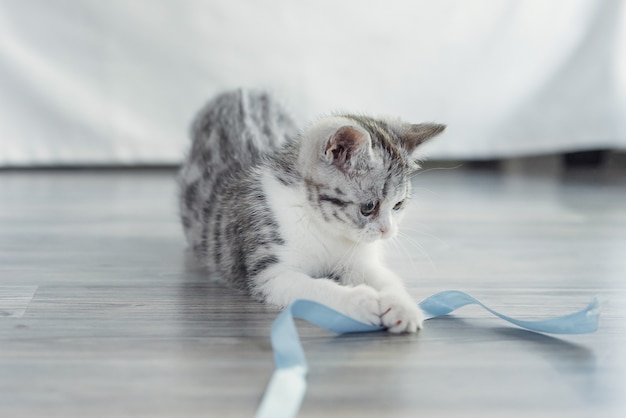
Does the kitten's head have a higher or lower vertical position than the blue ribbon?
higher

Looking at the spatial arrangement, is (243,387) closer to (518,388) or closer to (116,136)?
(518,388)

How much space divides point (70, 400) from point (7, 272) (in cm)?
91

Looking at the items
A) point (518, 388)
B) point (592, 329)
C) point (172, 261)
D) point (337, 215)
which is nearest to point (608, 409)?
point (518, 388)

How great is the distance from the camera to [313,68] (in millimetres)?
4250

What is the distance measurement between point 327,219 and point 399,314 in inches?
12.3

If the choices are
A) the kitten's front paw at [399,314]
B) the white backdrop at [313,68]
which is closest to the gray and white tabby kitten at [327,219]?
the kitten's front paw at [399,314]

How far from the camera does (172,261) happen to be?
7.27 ft

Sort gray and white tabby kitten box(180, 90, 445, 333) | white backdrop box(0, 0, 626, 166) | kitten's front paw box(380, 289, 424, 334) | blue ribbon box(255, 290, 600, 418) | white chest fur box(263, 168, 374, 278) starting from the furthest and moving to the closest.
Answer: white backdrop box(0, 0, 626, 166), white chest fur box(263, 168, 374, 278), gray and white tabby kitten box(180, 90, 445, 333), kitten's front paw box(380, 289, 424, 334), blue ribbon box(255, 290, 600, 418)

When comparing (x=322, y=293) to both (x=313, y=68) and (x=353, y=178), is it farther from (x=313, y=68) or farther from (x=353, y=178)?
(x=313, y=68)

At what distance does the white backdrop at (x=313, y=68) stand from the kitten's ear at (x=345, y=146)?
2.40 metres

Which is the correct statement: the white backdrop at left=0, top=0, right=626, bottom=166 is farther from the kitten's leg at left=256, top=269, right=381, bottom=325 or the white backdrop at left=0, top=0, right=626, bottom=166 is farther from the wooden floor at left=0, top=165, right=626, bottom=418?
the kitten's leg at left=256, top=269, right=381, bottom=325

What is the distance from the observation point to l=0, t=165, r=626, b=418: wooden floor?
4.06ft

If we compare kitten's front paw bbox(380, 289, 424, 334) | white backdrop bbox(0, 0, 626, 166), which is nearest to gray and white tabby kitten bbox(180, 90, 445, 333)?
kitten's front paw bbox(380, 289, 424, 334)

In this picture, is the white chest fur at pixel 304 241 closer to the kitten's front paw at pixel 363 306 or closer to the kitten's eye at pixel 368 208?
the kitten's eye at pixel 368 208
